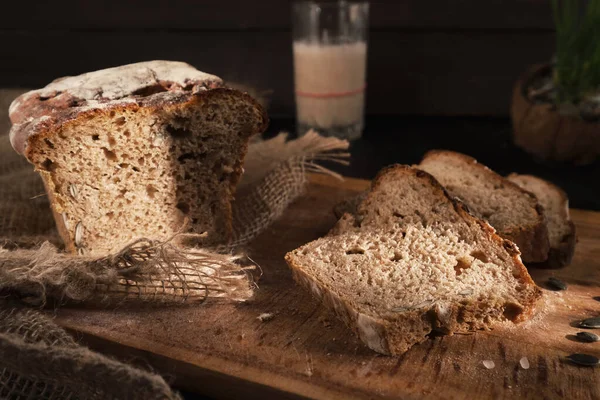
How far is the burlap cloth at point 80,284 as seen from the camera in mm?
2180

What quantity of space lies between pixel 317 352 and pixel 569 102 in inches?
122

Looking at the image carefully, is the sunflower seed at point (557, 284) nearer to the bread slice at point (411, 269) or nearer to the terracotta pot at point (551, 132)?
the bread slice at point (411, 269)

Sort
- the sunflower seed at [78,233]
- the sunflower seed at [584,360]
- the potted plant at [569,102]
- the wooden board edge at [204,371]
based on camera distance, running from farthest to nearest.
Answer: the potted plant at [569,102]
the sunflower seed at [78,233]
the sunflower seed at [584,360]
the wooden board edge at [204,371]

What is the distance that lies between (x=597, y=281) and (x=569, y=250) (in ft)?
0.63

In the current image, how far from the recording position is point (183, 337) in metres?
2.51

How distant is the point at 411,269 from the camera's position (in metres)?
2.72

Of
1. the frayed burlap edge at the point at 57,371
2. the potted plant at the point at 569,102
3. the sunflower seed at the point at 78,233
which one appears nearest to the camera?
the frayed burlap edge at the point at 57,371

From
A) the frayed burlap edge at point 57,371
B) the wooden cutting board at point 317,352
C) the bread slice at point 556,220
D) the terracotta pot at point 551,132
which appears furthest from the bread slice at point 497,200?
the frayed burlap edge at point 57,371

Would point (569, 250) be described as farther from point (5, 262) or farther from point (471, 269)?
point (5, 262)

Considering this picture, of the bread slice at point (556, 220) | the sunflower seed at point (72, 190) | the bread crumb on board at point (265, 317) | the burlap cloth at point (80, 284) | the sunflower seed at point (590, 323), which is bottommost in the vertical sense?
the sunflower seed at point (590, 323)

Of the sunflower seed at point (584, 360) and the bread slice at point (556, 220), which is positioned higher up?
the bread slice at point (556, 220)

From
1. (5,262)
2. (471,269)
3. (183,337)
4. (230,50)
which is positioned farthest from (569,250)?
(230,50)

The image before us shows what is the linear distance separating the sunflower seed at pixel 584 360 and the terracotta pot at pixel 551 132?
256cm

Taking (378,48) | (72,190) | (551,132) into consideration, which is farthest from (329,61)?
(72,190)
